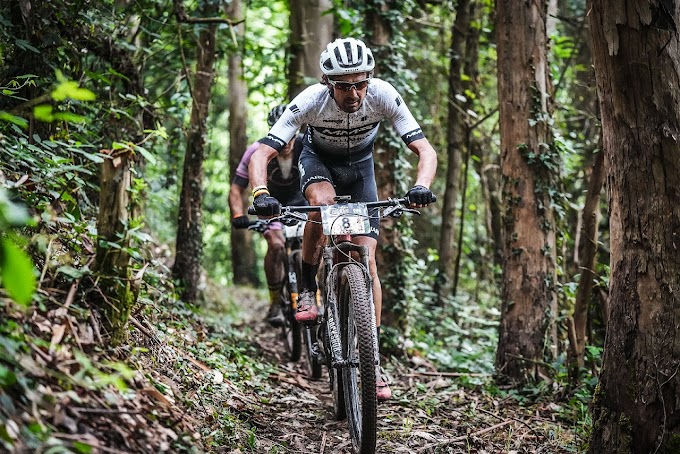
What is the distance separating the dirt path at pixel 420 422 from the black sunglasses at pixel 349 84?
8.24 ft

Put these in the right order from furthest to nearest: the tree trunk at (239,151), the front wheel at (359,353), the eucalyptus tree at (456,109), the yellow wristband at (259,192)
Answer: the tree trunk at (239,151) → the eucalyptus tree at (456,109) → the yellow wristband at (259,192) → the front wheel at (359,353)

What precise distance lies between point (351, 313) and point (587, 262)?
2256mm

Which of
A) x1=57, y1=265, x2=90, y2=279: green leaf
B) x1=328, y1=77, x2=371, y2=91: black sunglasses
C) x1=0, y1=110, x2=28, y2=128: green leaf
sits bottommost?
x1=57, y1=265, x2=90, y2=279: green leaf

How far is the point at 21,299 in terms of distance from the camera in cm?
212

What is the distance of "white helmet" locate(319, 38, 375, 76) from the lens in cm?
477

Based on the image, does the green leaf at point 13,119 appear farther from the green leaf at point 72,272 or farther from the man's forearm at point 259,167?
the man's forearm at point 259,167

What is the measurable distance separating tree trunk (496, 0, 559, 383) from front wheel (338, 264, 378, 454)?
2.24 m

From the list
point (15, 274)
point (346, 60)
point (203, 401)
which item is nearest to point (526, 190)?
point (346, 60)

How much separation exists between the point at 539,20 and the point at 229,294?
8.10m

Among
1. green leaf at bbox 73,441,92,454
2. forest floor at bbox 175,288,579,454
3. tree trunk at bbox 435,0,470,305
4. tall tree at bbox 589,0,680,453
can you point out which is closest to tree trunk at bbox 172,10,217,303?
forest floor at bbox 175,288,579,454

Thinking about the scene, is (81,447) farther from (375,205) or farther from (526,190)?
(526,190)

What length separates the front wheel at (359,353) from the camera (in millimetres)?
4012

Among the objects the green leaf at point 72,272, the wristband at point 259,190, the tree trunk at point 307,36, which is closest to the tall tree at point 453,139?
the tree trunk at point 307,36

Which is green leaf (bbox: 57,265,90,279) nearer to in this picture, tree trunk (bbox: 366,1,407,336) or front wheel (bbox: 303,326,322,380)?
front wheel (bbox: 303,326,322,380)
